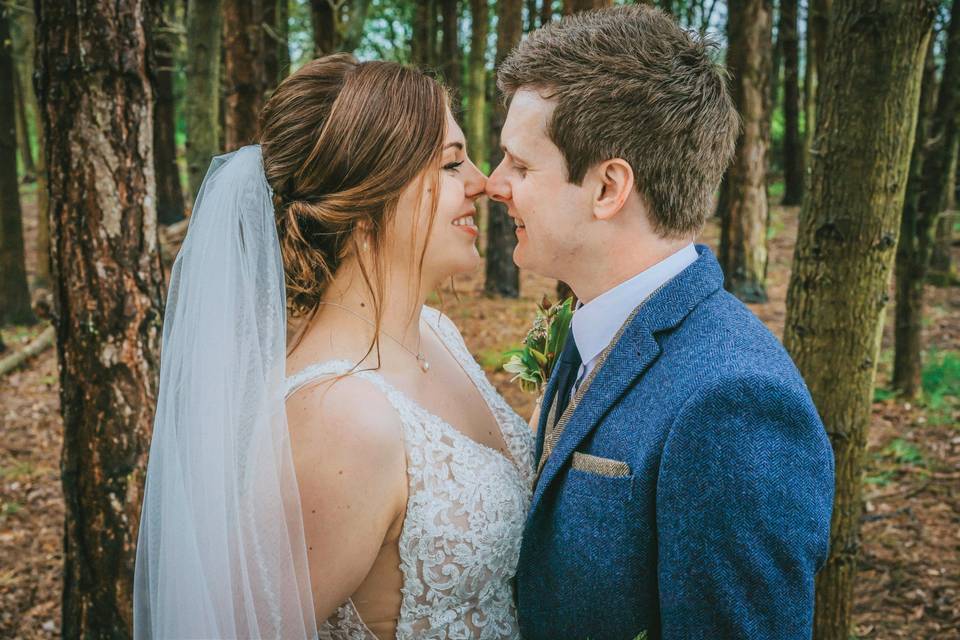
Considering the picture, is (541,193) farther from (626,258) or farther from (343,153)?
(343,153)

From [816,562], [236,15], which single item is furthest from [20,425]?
[816,562]

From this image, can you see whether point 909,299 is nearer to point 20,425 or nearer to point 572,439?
point 572,439

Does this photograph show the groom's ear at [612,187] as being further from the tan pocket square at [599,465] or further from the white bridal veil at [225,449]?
the white bridal veil at [225,449]

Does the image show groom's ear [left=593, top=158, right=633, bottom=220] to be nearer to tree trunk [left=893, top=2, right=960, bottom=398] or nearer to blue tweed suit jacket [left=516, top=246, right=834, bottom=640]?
blue tweed suit jacket [left=516, top=246, right=834, bottom=640]

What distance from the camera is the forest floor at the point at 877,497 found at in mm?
4340

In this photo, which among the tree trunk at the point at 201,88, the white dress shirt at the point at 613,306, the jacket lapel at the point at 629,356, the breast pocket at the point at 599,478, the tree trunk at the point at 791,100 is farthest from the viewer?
the tree trunk at the point at 791,100

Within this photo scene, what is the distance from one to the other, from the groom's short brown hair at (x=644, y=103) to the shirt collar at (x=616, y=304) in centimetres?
10

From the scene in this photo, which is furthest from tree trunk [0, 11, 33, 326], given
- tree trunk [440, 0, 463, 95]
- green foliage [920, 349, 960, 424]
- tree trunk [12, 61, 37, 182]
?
green foliage [920, 349, 960, 424]

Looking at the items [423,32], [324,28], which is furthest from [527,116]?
[423,32]

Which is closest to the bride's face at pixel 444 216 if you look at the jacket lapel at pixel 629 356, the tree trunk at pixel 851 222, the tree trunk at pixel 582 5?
the jacket lapel at pixel 629 356

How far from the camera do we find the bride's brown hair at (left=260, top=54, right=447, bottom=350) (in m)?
2.45

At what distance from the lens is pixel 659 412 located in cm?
191

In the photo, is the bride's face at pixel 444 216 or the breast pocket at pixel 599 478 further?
the bride's face at pixel 444 216

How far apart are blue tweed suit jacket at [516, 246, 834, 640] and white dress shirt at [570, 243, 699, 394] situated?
9cm
